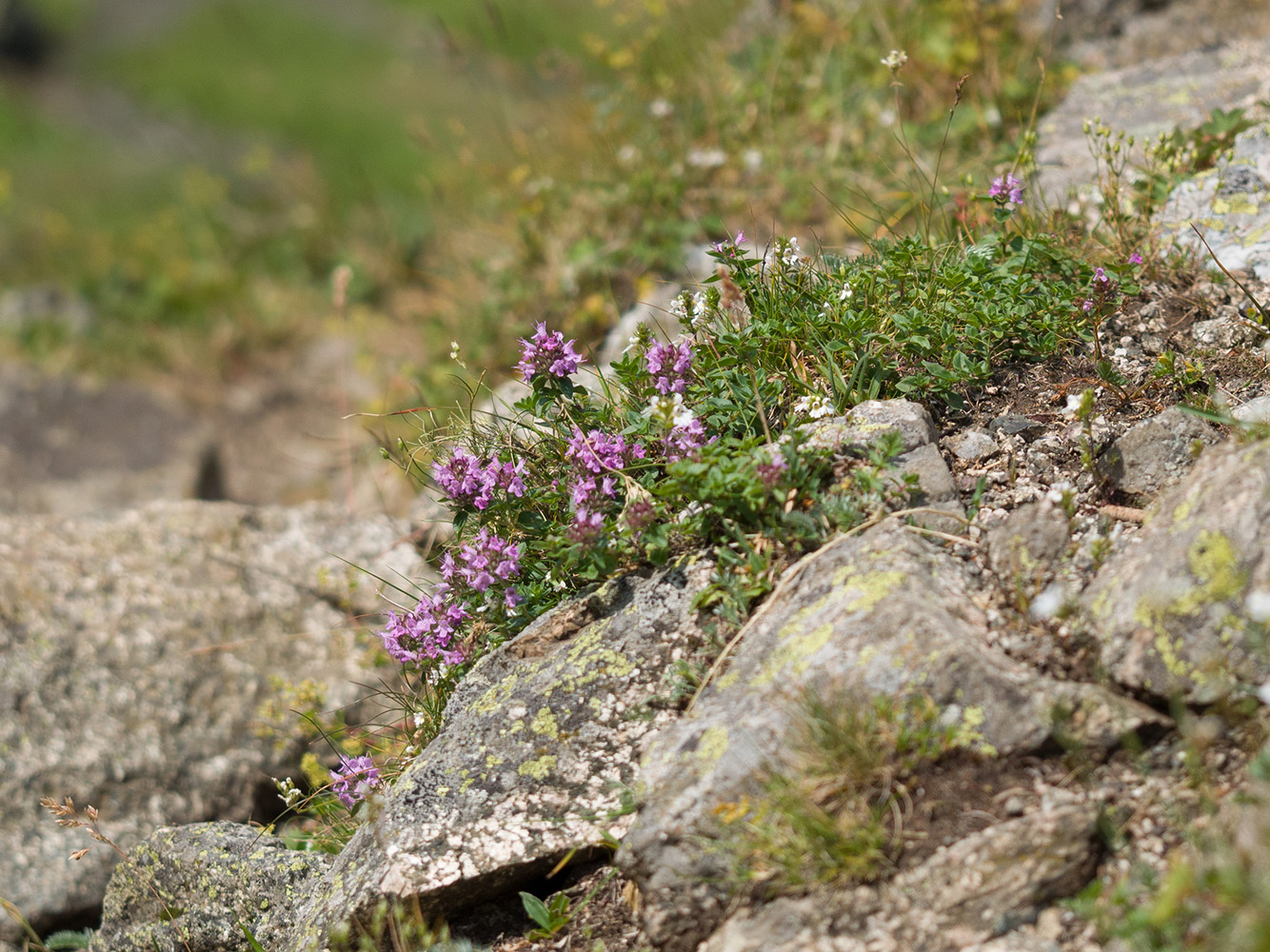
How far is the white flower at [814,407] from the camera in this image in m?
2.96

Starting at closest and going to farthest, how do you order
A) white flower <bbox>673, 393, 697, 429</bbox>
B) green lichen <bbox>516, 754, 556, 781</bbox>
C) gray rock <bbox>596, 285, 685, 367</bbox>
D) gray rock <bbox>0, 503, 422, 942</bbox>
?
1. green lichen <bbox>516, 754, 556, 781</bbox>
2. white flower <bbox>673, 393, 697, 429</bbox>
3. gray rock <bbox>0, 503, 422, 942</bbox>
4. gray rock <bbox>596, 285, 685, 367</bbox>

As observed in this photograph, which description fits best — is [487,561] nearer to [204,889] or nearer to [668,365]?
→ [668,365]

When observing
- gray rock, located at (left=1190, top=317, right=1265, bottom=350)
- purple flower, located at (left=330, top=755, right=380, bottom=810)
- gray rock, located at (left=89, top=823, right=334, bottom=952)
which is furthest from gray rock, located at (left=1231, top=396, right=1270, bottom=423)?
gray rock, located at (left=89, top=823, right=334, bottom=952)

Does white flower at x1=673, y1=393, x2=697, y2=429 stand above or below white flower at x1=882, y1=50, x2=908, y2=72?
below

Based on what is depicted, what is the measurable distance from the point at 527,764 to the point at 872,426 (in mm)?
1461

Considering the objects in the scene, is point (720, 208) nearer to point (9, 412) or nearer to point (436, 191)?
point (436, 191)

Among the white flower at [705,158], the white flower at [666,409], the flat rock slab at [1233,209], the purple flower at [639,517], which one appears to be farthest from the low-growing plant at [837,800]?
the white flower at [705,158]

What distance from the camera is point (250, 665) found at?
4301mm

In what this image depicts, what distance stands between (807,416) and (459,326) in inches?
141

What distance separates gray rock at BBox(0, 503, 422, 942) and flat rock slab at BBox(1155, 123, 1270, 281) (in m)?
3.53

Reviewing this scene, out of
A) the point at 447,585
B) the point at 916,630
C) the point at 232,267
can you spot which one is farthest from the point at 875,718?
the point at 232,267

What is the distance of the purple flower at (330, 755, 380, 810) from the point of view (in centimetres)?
298

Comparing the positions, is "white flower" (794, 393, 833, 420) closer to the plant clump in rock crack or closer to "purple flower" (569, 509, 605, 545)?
the plant clump in rock crack

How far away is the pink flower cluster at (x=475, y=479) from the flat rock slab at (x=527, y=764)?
1.41 feet
